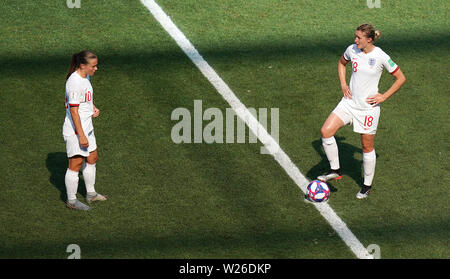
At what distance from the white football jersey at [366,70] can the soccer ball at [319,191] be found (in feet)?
3.29

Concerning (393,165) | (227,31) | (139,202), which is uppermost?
(227,31)

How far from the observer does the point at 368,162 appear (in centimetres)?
927

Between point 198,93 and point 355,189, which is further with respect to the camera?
point 198,93

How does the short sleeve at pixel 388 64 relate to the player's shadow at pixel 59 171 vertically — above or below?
above

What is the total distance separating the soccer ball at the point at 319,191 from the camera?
360 inches

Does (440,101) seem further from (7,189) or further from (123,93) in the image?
(7,189)

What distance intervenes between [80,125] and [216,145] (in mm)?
2355

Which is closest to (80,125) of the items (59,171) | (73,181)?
A: (73,181)

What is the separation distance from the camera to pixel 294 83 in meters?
11.8

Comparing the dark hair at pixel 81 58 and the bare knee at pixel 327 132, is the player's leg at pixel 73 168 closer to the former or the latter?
the dark hair at pixel 81 58

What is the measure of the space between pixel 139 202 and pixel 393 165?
10.7 ft

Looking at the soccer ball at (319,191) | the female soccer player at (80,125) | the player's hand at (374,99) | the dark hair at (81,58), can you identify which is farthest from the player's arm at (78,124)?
the player's hand at (374,99)

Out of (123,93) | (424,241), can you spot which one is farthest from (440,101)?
(123,93)

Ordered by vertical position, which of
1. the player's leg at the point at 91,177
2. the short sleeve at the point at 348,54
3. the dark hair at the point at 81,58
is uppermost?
the short sleeve at the point at 348,54
